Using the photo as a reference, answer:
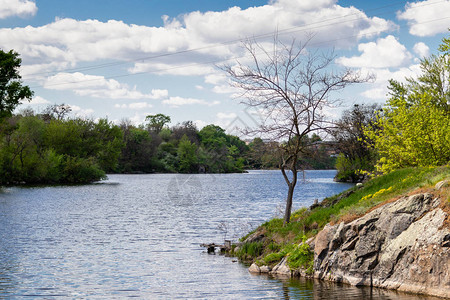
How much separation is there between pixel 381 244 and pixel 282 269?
14.5ft

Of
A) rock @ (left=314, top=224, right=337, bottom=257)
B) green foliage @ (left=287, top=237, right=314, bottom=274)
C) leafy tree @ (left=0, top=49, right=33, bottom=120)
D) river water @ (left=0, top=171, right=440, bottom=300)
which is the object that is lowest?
river water @ (left=0, top=171, right=440, bottom=300)

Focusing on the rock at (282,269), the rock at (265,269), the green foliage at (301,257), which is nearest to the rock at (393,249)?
the green foliage at (301,257)

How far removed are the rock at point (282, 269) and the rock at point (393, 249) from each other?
1.37 meters

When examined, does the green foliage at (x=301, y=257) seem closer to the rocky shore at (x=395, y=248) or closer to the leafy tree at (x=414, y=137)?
the rocky shore at (x=395, y=248)

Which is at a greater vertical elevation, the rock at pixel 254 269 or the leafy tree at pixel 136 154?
the leafy tree at pixel 136 154

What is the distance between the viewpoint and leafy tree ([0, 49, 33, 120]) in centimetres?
5944

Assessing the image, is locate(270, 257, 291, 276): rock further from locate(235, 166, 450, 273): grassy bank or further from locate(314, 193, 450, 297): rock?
locate(314, 193, 450, 297): rock

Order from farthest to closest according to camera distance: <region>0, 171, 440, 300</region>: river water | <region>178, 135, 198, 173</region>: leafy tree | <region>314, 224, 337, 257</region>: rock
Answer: <region>178, 135, 198, 173</region>: leafy tree < <region>314, 224, 337, 257</region>: rock < <region>0, 171, 440, 300</region>: river water

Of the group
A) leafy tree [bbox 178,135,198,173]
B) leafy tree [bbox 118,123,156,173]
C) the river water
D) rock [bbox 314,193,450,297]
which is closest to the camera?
rock [bbox 314,193,450,297]

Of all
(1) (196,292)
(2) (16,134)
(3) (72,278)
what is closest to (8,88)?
(2) (16,134)

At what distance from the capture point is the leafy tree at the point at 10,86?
59.4m

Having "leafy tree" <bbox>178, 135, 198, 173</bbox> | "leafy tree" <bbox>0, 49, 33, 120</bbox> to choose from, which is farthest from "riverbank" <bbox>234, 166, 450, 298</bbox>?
"leafy tree" <bbox>178, 135, 198, 173</bbox>

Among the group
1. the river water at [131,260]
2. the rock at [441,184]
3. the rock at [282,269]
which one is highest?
the rock at [441,184]

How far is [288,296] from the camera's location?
50.2ft
